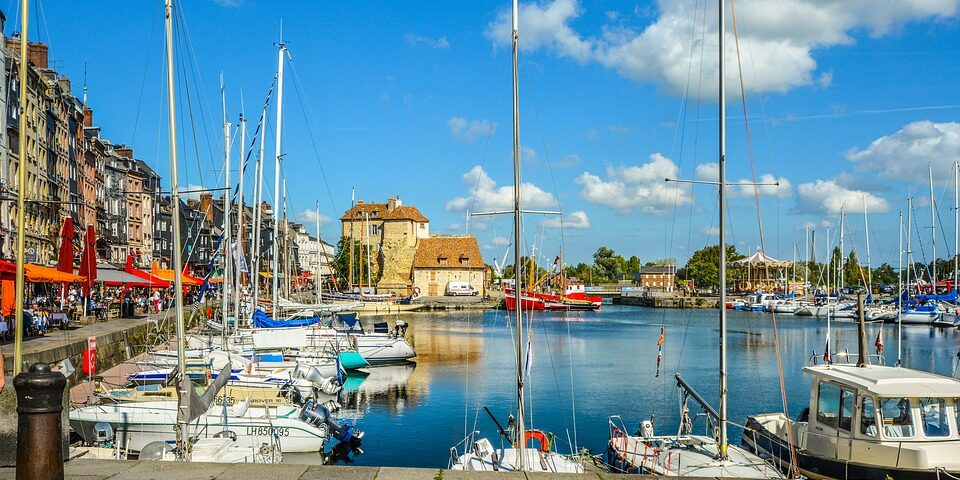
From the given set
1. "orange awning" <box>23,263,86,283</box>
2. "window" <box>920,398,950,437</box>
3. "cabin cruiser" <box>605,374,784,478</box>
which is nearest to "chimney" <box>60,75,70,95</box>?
"orange awning" <box>23,263,86,283</box>

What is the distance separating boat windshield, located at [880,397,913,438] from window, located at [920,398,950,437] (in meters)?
0.24

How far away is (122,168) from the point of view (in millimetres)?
90625

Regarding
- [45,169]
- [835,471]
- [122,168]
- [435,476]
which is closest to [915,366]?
[835,471]

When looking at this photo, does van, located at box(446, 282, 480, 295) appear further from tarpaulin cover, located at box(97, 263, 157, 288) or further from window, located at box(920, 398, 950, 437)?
window, located at box(920, 398, 950, 437)

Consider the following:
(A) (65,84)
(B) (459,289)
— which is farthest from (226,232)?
(B) (459,289)

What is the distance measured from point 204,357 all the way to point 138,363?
3176mm

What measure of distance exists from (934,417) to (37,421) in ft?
50.3

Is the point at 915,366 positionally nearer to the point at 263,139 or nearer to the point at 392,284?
the point at 263,139

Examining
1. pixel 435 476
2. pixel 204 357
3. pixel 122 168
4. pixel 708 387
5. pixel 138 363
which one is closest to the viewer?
pixel 435 476

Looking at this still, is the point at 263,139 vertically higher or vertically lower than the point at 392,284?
higher

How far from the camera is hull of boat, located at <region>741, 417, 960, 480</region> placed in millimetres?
15719

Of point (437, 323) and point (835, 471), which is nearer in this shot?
point (835, 471)

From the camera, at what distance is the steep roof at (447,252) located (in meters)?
142

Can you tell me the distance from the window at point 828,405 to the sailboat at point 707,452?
5.01 feet
